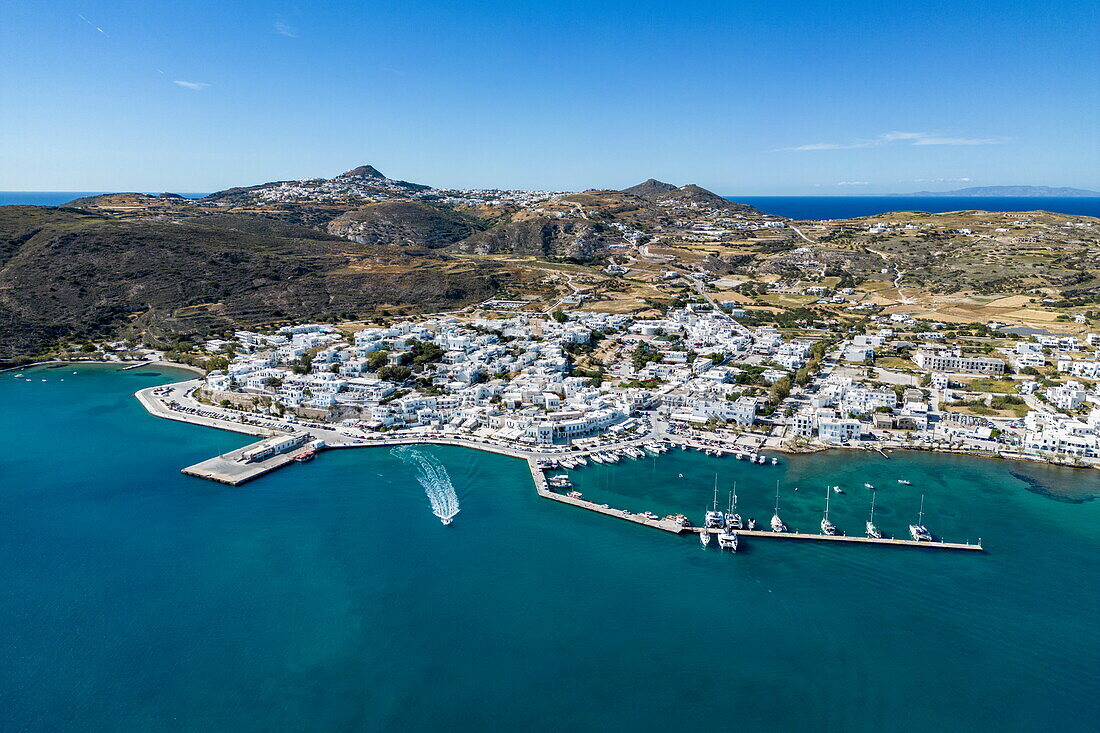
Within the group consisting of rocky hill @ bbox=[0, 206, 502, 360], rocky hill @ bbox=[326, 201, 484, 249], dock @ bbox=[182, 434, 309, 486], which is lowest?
dock @ bbox=[182, 434, 309, 486]

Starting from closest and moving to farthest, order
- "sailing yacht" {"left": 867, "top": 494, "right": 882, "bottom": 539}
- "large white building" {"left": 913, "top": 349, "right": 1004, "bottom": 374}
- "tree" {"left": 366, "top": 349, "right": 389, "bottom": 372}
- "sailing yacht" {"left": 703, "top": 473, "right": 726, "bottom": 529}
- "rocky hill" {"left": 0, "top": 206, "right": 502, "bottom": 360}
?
"sailing yacht" {"left": 867, "top": 494, "right": 882, "bottom": 539}
"sailing yacht" {"left": 703, "top": 473, "right": 726, "bottom": 529}
"large white building" {"left": 913, "top": 349, "right": 1004, "bottom": 374}
"tree" {"left": 366, "top": 349, "right": 389, "bottom": 372}
"rocky hill" {"left": 0, "top": 206, "right": 502, "bottom": 360}

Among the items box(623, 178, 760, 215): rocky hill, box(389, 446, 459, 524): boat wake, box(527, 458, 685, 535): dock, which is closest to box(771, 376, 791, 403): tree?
box(527, 458, 685, 535): dock

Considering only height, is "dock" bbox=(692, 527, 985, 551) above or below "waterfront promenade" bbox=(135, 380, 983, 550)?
below

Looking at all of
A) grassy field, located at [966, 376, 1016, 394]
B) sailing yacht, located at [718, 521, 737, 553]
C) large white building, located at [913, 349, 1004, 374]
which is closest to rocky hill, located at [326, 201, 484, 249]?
large white building, located at [913, 349, 1004, 374]

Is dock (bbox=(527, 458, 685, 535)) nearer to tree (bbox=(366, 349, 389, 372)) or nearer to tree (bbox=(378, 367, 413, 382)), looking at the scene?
tree (bbox=(378, 367, 413, 382))

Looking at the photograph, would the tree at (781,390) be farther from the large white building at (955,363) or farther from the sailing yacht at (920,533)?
the sailing yacht at (920,533)

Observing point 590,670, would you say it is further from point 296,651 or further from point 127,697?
point 127,697

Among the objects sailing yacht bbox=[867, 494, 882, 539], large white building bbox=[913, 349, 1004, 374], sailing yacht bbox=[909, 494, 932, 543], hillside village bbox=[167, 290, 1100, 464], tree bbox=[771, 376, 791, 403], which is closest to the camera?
sailing yacht bbox=[909, 494, 932, 543]

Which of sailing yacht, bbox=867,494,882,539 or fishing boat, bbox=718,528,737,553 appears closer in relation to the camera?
fishing boat, bbox=718,528,737,553

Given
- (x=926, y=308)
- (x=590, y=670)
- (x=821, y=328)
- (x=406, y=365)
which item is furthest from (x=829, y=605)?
(x=926, y=308)
